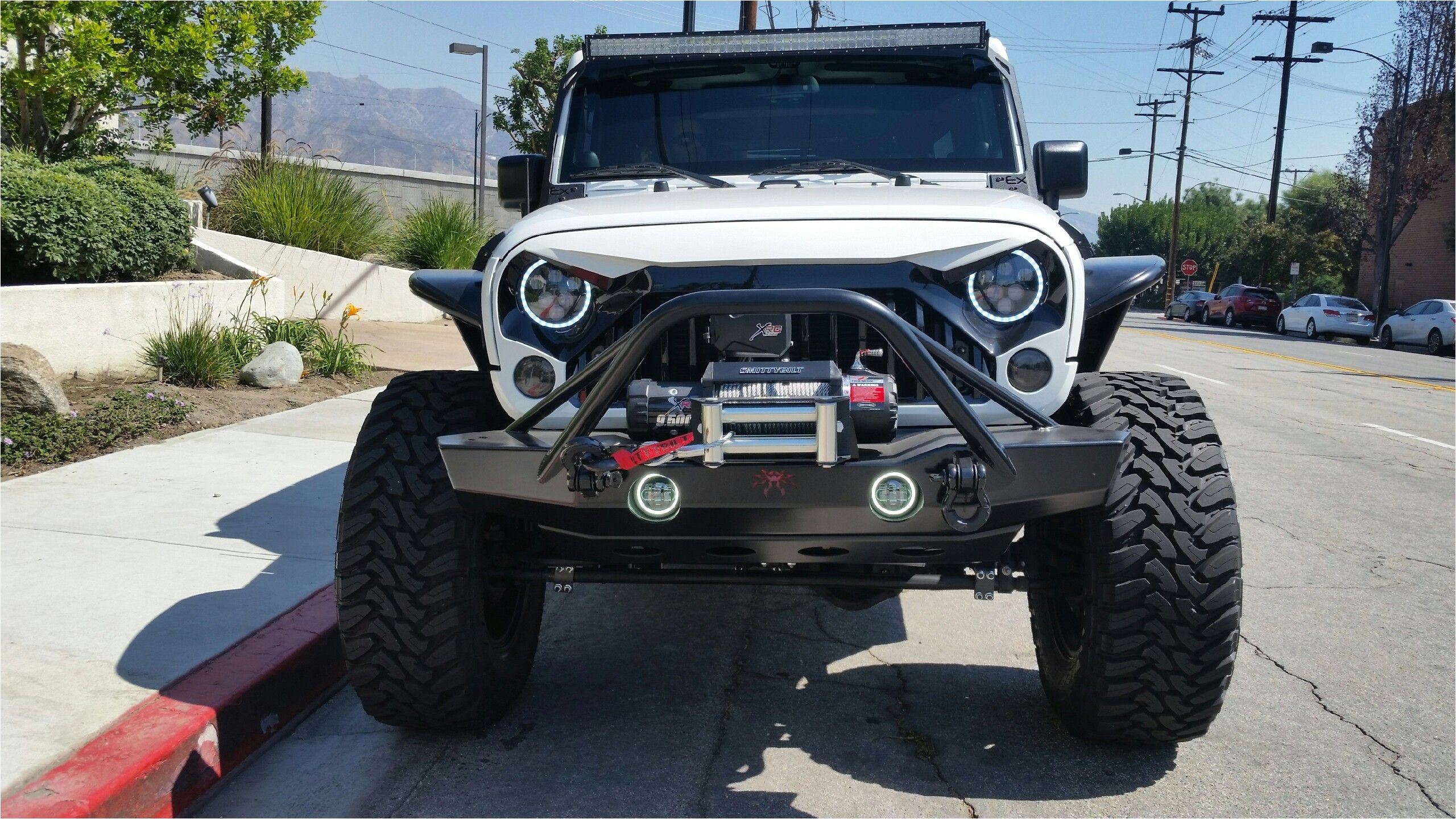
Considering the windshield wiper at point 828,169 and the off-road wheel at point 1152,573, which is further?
the windshield wiper at point 828,169

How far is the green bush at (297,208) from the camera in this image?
13.7m

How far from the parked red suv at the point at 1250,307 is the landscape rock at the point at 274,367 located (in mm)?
35365

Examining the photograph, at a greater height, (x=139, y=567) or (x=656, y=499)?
(x=656, y=499)

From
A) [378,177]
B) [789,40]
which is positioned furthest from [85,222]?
[378,177]

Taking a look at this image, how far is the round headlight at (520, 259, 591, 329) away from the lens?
313 centimetres

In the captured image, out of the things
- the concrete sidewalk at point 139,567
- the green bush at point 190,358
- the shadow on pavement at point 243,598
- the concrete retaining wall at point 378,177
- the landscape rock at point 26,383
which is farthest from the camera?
the concrete retaining wall at point 378,177

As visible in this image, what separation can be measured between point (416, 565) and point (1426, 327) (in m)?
29.3

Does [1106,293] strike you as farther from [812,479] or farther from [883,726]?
[883,726]

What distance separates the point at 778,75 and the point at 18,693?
132 inches

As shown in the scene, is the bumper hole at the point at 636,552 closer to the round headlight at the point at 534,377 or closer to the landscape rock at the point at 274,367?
the round headlight at the point at 534,377

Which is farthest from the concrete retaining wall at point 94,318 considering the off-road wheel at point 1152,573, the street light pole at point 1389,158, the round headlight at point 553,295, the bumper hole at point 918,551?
the street light pole at point 1389,158

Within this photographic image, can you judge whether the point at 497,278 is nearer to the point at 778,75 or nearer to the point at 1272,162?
the point at 778,75

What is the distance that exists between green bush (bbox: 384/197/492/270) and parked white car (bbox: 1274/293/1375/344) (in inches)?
988

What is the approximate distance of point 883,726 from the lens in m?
3.63
